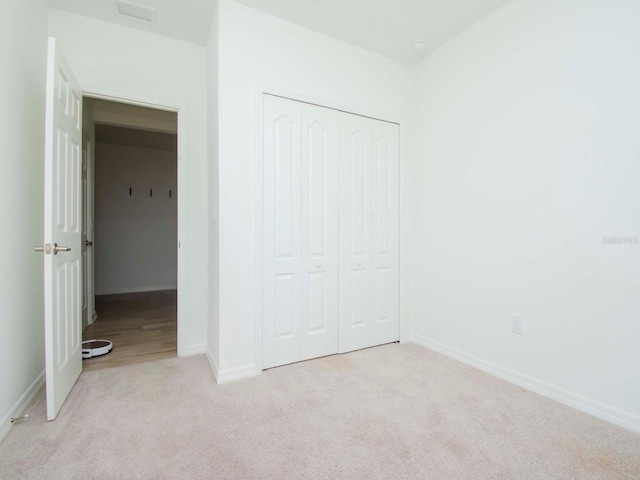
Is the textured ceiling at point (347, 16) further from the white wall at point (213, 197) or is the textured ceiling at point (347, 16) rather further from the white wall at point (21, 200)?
the white wall at point (21, 200)

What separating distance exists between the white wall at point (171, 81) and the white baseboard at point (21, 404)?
3.01 feet

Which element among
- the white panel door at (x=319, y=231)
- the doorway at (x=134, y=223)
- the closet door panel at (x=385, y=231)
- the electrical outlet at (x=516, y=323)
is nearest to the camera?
the electrical outlet at (x=516, y=323)

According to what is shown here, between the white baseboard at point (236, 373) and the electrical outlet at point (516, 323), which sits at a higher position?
the electrical outlet at point (516, 323)

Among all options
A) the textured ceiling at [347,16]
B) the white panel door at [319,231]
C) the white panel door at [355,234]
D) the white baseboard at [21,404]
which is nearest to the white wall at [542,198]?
the textured ceiling at [347,16]

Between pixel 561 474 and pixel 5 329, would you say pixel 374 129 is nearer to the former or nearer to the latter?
pixel 561 474

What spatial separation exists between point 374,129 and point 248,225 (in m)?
1.50

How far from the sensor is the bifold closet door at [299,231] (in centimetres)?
242

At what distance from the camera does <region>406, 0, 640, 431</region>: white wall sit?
5.67ft

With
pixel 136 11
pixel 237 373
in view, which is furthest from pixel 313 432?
pixel 136 11

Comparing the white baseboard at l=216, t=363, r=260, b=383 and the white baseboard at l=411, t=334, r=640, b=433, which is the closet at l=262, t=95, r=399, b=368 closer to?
the white baseboard at l=216, t=363, r=260, b=383

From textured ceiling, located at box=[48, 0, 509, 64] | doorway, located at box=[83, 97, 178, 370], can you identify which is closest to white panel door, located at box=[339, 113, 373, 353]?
textured ceiling, located at box=[48, 0, 509, 64]

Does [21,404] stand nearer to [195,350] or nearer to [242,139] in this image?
[195,350]

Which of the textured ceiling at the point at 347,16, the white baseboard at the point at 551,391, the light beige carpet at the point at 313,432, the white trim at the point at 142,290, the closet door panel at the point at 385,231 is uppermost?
the textured ceiling at the point at 347,16

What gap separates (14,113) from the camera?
1.76 metres
